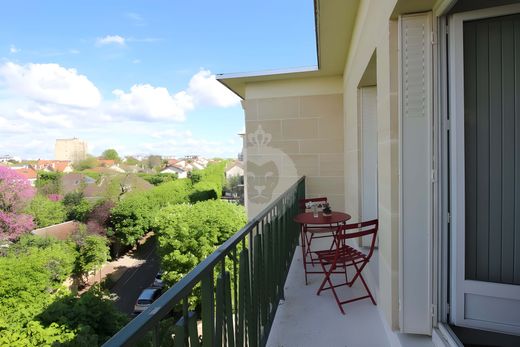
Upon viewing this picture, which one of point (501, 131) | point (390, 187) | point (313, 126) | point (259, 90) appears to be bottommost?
point (390, 187)

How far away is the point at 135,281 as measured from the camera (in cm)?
1723

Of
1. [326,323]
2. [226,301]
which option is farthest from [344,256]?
[226,301]

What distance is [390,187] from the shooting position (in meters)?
1.66

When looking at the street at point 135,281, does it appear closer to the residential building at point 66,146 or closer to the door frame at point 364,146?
the door frame at point 364,146

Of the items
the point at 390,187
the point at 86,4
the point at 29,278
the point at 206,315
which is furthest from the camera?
the point at 86,4

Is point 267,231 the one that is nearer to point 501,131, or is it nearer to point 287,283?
point 287,283

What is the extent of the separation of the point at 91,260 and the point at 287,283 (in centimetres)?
1793

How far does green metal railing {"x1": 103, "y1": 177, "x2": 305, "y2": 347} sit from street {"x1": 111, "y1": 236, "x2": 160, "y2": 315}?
46.8ft

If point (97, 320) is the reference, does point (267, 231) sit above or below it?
above

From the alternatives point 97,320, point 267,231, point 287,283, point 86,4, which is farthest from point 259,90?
point 86,4

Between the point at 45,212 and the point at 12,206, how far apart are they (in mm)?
3500

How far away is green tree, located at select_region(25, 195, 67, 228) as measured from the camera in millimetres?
20062

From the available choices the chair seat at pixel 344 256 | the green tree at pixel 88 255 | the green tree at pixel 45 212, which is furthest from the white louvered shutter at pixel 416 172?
the green tree at pixel 45 212

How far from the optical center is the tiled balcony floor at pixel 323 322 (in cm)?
184
